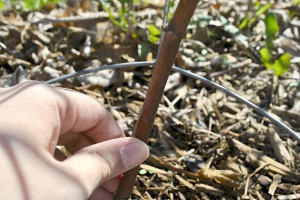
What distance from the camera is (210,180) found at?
1255 millimetres

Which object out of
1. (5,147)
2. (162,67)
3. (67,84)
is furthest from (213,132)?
(5,147)

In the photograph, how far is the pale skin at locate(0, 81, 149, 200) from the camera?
0.73 m

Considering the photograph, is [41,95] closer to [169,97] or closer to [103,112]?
[103,112]

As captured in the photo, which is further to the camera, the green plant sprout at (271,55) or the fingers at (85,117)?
the green plant sprout at (271,55)

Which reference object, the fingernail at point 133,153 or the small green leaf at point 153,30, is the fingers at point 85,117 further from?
the small green leaf at point 153,30

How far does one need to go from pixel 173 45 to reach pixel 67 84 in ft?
2.59

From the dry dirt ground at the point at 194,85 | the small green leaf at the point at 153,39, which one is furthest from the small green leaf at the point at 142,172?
the small green leaf at the point at 153,39

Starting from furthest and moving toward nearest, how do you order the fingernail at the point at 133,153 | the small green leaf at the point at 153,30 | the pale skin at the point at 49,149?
the small green leaf at the point at 153,30
the fingernail at the point at 133,153
the pale skin at the point at 49,149

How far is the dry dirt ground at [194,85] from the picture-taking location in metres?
1.27

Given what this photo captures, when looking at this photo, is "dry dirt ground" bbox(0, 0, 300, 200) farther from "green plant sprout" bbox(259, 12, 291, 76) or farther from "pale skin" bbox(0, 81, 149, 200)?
"pale skin" bbox(0, 81, 149, 200)

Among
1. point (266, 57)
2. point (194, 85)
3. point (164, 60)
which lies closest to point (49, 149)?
point (164, 60)

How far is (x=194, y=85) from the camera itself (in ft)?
5.21

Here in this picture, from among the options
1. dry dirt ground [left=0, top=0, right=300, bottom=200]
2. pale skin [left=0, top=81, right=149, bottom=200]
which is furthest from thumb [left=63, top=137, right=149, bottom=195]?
dry dirt ground [left=0, top=0, right=300, bottom=200]

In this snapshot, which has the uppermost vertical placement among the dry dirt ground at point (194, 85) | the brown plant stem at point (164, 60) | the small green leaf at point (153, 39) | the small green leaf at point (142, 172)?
the brown plant stem at point (164, 60)
